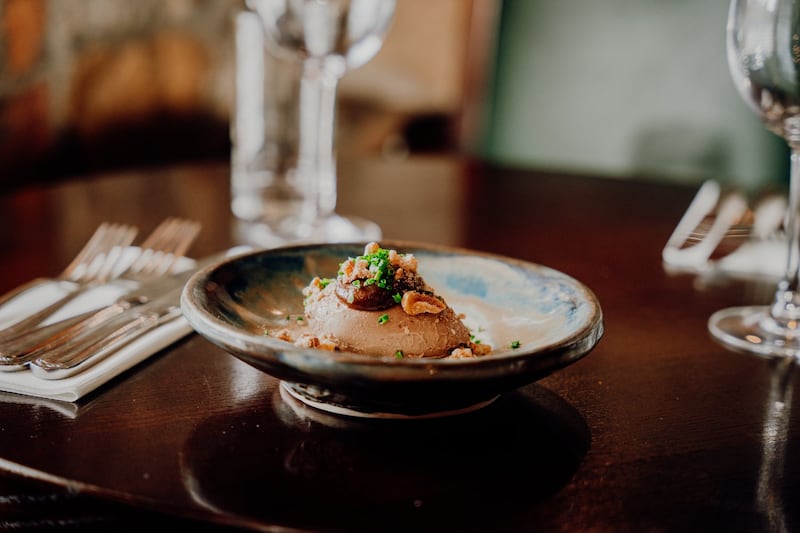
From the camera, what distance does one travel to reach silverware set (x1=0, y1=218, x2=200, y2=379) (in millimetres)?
576

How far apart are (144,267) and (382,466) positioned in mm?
449

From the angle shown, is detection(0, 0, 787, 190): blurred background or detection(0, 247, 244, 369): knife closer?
detection(0, 247, 244, 369): knife

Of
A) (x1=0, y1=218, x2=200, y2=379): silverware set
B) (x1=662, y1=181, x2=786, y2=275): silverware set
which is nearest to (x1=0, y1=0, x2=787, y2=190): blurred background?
(x1=662, y1=181, x2=786, y2=275): silverware set

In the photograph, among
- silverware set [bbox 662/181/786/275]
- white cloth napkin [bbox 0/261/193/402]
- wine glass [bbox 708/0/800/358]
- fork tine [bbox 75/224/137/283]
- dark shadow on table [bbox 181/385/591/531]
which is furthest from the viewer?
silverware set [bbox 662/181/786/275]

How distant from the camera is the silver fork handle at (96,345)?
1.83ft

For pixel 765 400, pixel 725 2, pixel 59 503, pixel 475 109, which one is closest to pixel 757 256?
pixel 765 400

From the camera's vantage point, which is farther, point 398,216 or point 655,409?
point 398,216

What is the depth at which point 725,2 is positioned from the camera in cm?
183

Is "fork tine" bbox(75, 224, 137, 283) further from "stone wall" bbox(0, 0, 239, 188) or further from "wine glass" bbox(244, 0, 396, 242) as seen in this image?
"stone wall" bbox(0, 0, 239, 188)

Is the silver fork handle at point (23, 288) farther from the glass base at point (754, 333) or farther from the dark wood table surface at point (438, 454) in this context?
the glass base at point (754, 333)

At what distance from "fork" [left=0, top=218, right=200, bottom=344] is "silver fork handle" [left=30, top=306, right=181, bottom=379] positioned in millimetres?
29

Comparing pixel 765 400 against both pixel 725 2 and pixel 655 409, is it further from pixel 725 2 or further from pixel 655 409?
pixel 725 2

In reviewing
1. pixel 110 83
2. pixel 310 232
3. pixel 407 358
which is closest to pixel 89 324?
pixel 407 358

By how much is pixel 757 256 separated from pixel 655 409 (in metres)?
0.50
